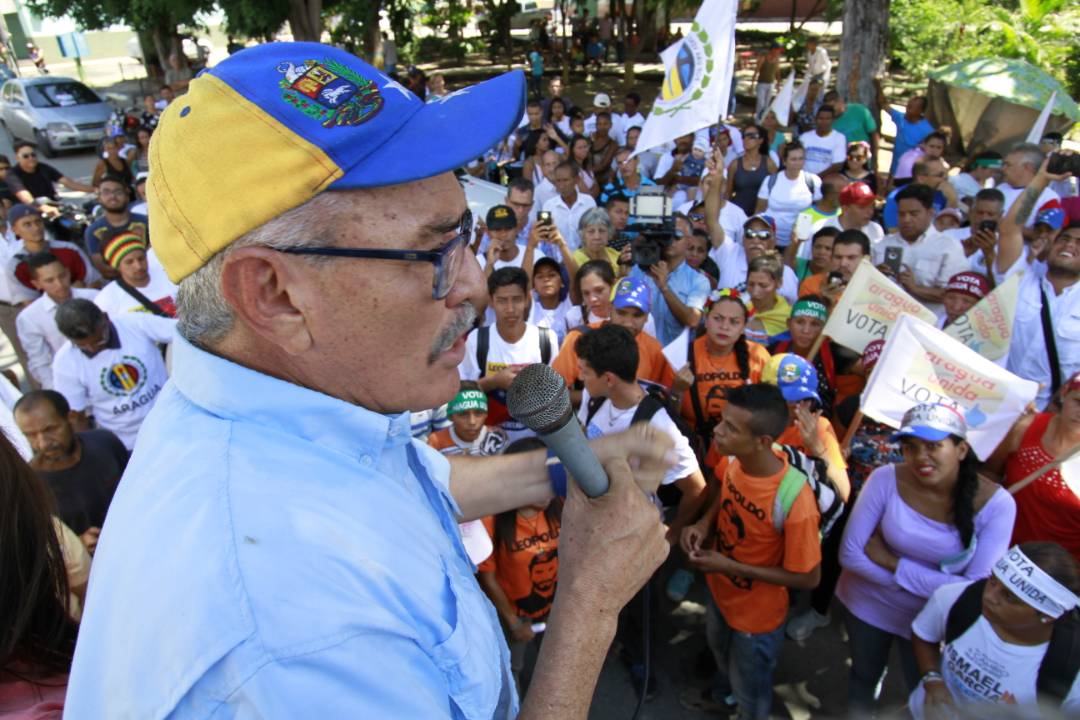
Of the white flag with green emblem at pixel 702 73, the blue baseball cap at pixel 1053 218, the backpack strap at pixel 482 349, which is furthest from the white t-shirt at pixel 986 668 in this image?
the white flag with green emblem at pixel 702 73

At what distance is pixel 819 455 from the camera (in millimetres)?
3574

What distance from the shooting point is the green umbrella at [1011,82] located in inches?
461

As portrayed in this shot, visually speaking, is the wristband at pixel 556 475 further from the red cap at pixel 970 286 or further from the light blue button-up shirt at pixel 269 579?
the red cap at pixel 970 286

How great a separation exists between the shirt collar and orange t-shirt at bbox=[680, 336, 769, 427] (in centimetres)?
352

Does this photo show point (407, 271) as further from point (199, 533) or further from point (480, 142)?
point (199, 533)

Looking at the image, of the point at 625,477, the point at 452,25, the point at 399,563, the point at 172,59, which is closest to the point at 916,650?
the point at 625,477

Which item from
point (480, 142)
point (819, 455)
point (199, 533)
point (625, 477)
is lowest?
point (819, 455)

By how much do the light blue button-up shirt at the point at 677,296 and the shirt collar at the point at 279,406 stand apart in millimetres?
4458

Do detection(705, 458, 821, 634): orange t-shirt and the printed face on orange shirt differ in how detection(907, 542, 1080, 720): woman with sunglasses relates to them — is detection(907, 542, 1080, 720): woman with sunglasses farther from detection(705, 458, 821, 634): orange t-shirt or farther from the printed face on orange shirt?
the printed face on orange shirt

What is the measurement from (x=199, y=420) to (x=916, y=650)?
307cm

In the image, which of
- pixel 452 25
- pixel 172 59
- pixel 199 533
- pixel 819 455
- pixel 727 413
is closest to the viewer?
pixel 199 533

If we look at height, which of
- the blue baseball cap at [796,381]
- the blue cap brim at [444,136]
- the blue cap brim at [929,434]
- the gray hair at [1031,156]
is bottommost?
the blue baseball cap at [796,381]

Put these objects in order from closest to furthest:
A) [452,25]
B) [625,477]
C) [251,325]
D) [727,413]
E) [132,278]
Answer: [251,325], [625,477], [727,413], [132,278], [452,25]

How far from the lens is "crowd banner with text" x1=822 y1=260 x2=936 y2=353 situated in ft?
14.5
